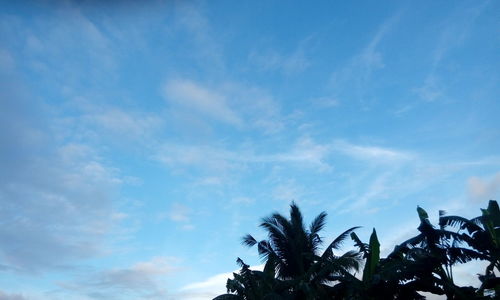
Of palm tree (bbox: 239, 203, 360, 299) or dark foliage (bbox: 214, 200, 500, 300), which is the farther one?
palm tree (bbox: 239, 203, 360, 299)

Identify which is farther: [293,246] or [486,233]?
[293,246]

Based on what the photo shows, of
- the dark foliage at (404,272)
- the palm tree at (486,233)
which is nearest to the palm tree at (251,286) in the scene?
the dark foliage at (404,272)

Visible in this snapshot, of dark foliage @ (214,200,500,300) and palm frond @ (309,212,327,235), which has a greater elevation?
palm frond @ (309,212,327,235)

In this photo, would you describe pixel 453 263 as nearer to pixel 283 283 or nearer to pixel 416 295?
pixel 416 295

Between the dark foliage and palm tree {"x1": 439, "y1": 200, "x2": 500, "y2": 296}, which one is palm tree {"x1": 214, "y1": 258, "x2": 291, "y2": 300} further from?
palm tree {"x1": 439, "y1": 200, "x2": 500, "y2": 296}

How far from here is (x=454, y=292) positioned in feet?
62.7

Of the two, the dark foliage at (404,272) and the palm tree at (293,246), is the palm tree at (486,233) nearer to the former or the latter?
the dark foliage at (404,272)

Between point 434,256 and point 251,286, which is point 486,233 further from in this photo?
point 251,286

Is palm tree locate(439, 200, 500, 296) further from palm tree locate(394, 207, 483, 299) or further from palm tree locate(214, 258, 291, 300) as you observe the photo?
palm tree locate(214, 258, 291, 300)

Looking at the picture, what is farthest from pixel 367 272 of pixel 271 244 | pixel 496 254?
pixel 271 244

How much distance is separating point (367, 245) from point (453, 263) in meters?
3.55

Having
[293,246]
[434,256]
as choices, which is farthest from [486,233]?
[293,246]

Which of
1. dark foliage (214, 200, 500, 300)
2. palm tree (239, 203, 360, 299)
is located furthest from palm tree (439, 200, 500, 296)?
palm tree (239, 203, 360, 299)

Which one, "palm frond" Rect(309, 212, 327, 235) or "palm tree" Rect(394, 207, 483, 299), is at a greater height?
"palm frond" Rect(309, 212, 327, 235)
